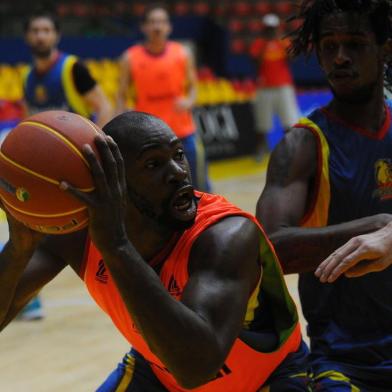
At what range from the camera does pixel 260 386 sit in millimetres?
2719

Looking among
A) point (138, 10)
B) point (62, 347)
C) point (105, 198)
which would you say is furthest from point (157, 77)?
point (138, 10)

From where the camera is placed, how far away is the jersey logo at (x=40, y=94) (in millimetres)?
7059

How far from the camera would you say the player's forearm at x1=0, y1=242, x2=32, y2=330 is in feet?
8.43

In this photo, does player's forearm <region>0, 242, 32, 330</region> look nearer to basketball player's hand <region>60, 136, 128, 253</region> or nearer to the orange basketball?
the orange basketball

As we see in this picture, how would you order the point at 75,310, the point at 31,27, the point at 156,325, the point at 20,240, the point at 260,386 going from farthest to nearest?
the point at 31,27 → the point at 75,310 → the point at 260,386 → the point at 20,240 → the point at 156,325

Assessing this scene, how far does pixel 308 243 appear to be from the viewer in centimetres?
279

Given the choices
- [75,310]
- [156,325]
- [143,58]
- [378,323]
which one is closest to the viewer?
[156,325]

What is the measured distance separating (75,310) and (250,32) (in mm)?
13190

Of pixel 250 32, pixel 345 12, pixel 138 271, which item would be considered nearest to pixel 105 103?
pixel 345 12

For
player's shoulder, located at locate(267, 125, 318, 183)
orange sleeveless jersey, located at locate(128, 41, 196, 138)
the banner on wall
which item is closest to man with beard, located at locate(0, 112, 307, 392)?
player's shoulder, located at locate(267, 125, 318, 183)

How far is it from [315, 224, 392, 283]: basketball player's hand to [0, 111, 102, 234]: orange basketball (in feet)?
2.20

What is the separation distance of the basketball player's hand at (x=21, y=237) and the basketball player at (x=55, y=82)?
412 centimetres

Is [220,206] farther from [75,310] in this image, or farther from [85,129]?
[75,310]

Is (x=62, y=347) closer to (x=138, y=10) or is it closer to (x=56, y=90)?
(x=56, y=90)
